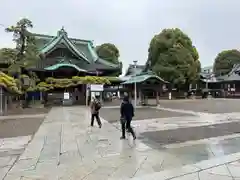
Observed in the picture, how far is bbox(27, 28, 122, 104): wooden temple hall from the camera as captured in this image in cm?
2920

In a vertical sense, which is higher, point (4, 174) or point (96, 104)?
point (96, 104)

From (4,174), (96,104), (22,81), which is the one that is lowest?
(4,174)

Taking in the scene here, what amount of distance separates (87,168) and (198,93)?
1954 inches

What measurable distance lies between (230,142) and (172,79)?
3690 cm

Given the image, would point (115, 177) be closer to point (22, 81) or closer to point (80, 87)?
point (22, 81)

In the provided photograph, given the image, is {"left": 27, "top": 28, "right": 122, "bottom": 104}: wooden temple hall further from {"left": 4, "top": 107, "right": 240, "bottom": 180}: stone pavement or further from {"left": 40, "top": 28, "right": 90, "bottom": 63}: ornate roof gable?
{"left": 4, "top": 107, "right": 240, "bottom": 180}: stone pavement

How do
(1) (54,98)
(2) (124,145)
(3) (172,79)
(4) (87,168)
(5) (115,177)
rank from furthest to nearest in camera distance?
(3) (172,79) < (1) (54,98) < (2) (124,145) < (4) (87,168) < (5) (115,177)

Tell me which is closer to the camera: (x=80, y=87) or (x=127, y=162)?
(x=127, y=162)

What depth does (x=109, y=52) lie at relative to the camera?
54.6 meters

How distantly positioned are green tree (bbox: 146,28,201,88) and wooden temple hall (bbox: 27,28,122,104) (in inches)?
526

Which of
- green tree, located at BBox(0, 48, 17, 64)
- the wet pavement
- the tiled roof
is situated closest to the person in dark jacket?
the wet pavement

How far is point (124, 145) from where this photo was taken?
7.61 meters

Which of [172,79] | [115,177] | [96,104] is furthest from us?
[172,79]

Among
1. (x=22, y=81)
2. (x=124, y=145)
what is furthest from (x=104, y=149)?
(x=22, y=81)
